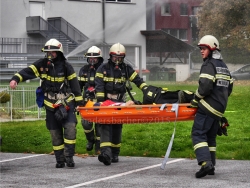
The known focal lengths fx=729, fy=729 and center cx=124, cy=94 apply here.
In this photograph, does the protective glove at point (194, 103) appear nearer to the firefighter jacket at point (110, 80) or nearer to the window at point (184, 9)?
the firefighter jacket at point (110, 80)

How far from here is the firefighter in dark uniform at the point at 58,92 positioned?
10.5 metres

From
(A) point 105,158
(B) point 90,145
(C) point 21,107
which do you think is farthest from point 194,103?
(C) point 21,107

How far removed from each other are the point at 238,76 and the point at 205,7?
662 cm

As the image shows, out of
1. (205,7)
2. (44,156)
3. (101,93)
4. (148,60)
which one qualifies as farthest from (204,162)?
(148,60)

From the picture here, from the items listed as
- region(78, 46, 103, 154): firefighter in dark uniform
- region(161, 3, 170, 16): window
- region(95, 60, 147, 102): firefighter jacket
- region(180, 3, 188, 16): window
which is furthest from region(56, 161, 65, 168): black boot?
region(180, 3, 188, 16): window

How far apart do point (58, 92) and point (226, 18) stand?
16203 mm

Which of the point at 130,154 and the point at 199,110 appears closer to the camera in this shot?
the point at 199,110

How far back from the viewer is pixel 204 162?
9211mm

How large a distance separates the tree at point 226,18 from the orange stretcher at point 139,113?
1559cm

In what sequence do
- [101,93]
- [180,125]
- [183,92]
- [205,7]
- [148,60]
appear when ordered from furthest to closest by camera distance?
[148,60], [205,7], [180,125], [101,93], [183,92]

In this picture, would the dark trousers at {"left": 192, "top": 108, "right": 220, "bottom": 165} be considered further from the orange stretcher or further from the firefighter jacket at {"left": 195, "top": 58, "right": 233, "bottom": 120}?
the orange stretcher

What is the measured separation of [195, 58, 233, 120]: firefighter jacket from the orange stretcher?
295 mm

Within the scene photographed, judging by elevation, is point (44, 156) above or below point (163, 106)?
below

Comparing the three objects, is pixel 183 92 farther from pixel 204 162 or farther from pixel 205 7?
pixel 205 7
